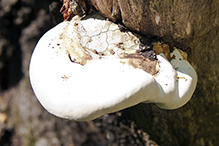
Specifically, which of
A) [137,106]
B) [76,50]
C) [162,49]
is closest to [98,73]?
[76,50]

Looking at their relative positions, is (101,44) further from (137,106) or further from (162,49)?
(137,106)

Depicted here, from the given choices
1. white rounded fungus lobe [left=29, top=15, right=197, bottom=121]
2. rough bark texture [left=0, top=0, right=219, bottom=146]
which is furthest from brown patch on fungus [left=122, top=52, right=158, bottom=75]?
rough bark texture [left=0, top=0, right=219, bottom=146]

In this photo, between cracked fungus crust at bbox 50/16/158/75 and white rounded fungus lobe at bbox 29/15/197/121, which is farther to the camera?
cracked fungus crust at bbox 50/16/158/75

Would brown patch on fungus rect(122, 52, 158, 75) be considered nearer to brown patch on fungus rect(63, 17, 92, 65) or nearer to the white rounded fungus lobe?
the white rounded fungus lobe

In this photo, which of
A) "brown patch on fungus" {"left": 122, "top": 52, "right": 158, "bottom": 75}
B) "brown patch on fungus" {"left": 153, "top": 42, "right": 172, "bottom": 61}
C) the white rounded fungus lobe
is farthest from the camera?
"brown patch on fungus" {"left": 153, "top": 42, "right": 172, "bottom": 61}

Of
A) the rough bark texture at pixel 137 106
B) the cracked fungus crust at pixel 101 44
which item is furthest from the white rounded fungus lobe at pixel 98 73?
the rough bark texture at pixel 137 106

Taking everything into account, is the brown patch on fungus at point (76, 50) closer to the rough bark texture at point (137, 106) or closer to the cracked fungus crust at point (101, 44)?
the cracked fungus crust at point (101, 44)

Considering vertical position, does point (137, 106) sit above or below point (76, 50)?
below
